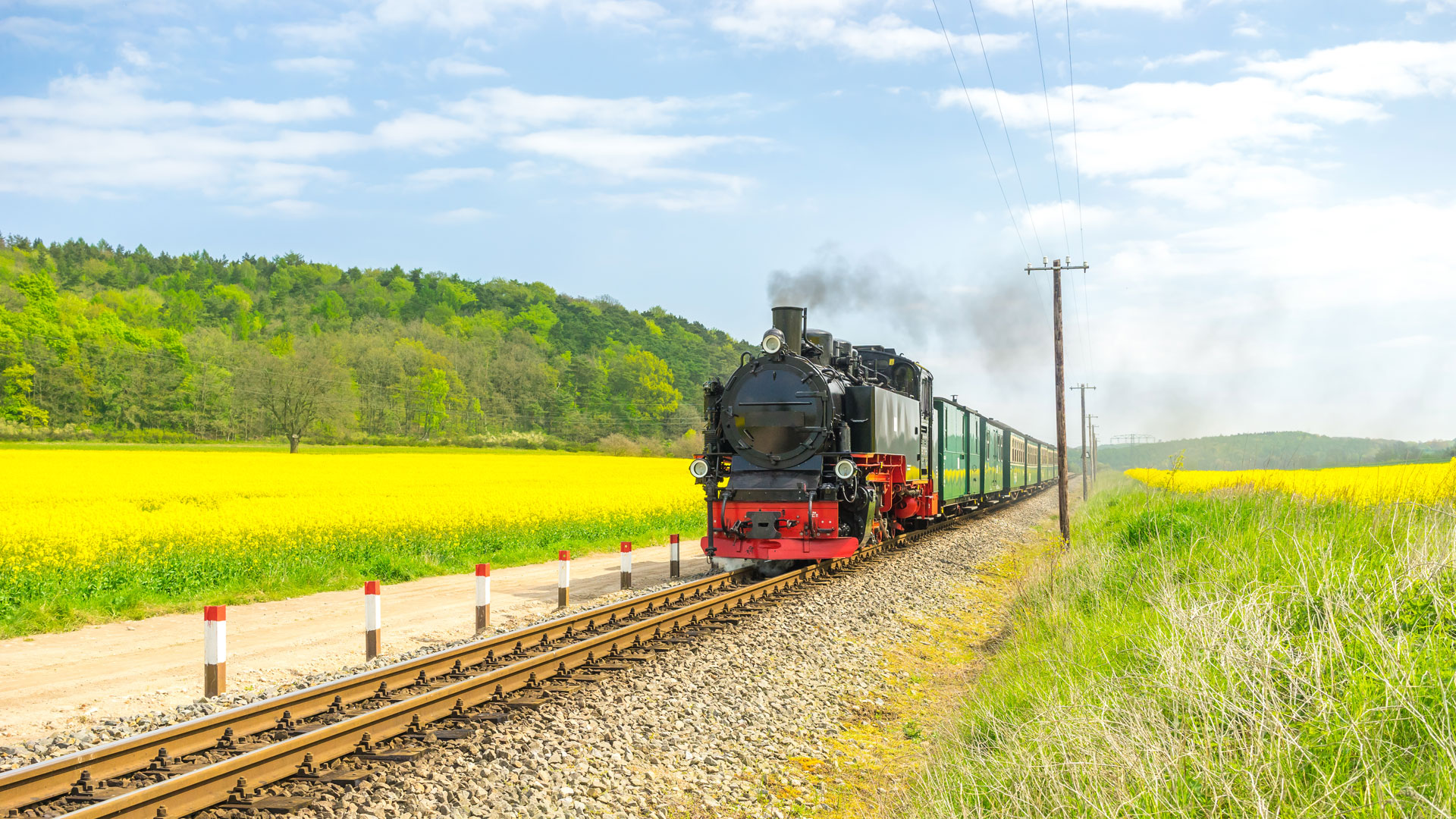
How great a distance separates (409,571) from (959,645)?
31.4ft

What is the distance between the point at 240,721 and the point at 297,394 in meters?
63.0

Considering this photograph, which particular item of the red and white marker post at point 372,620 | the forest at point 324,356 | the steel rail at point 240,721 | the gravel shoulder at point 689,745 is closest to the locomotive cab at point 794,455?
the gravel shoulder at point 689,745

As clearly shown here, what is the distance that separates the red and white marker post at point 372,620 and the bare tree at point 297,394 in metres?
58.5

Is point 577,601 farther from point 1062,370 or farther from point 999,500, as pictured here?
point 999,500

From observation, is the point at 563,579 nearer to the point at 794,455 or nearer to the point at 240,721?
the point at 794,455

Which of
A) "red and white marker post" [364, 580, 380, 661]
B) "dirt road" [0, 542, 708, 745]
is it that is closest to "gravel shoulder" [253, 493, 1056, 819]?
"red and white marker post" [364, 580, 380, 661]

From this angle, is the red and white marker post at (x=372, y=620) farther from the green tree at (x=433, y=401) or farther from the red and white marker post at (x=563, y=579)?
the green tree at (x=433, y=401)

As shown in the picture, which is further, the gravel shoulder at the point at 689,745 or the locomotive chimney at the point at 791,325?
the locomotive chimney at the point at 791,325

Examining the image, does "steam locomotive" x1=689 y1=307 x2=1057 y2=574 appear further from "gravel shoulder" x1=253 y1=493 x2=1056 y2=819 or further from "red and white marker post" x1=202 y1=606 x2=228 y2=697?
"red and white marker post" x1=202 y1=606 x2=228 y2=697

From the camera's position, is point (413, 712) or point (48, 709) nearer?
point (413, 712)

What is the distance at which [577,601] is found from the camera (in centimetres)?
1262

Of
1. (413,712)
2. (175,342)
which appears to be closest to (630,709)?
(413,712)

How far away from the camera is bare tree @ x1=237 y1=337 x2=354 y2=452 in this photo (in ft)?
206

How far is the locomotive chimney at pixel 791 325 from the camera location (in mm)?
14633
